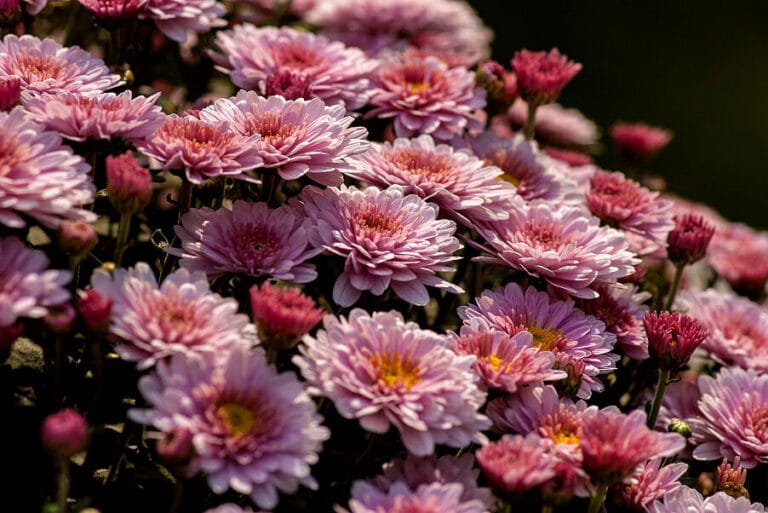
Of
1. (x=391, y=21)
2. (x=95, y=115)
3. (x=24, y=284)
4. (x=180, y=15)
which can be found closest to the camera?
(x=24, y=284)

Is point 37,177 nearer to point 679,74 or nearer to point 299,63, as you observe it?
point 299,63

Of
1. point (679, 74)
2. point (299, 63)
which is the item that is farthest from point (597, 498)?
point (679, 74)

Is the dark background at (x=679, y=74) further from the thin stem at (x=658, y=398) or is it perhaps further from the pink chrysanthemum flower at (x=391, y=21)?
the thin stem at (x=658, y=398)

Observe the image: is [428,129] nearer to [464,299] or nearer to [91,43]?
[464,299]

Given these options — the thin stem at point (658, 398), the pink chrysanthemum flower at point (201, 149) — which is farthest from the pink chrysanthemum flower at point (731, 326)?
the pink chrysanthemum flower at point (201, 149)

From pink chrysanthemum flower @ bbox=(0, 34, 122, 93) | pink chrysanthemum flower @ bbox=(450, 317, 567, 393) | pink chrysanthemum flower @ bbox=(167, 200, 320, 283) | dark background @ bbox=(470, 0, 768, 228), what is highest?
pink chrysanthemum flower @ bbox=(0, 34, 122, 93)

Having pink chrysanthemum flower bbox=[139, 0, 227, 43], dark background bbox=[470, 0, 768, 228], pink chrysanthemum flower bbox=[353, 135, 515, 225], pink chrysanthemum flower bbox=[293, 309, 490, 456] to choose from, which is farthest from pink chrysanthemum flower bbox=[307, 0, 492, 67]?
→ dark background bbox=[470, 0, 768, 228]

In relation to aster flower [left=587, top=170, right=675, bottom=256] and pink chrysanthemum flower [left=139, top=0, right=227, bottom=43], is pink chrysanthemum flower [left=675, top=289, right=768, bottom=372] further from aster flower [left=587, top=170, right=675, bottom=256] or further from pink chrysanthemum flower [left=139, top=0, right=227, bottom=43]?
pink chrysanthemum flower [left=139, top=0, right=227, bottom=43]
